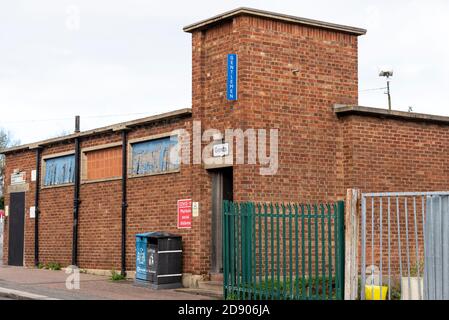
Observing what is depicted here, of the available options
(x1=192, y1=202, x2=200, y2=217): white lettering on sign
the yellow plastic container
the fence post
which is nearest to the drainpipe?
(x1=192, y1=202, x2=200, y2=217): white lettering on sign

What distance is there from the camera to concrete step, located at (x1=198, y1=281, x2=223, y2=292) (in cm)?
1608

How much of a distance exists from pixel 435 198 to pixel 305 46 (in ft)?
24.4

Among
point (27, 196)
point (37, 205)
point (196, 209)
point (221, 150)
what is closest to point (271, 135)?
point (221, 150)

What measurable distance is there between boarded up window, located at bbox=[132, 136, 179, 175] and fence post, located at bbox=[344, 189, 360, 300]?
692cm

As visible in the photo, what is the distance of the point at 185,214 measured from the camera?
17.4 meters

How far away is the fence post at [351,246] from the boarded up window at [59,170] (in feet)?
39.9

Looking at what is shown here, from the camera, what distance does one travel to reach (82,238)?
21.3m

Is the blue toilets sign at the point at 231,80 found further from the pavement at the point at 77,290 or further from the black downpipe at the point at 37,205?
the black downpipe at the point at 37,205

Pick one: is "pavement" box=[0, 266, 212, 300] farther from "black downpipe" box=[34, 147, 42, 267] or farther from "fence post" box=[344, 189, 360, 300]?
"fence post" box=[344, 189, 360, 300]

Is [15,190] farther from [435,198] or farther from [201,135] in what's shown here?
[435,198]

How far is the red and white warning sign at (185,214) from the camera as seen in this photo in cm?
1722

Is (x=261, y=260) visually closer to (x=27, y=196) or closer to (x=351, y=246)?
(x=351, y=246)

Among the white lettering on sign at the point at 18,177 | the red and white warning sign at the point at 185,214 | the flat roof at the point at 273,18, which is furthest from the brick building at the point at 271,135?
the white lettering on sign at the point at 18,177

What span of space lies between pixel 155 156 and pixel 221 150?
2.52 m
